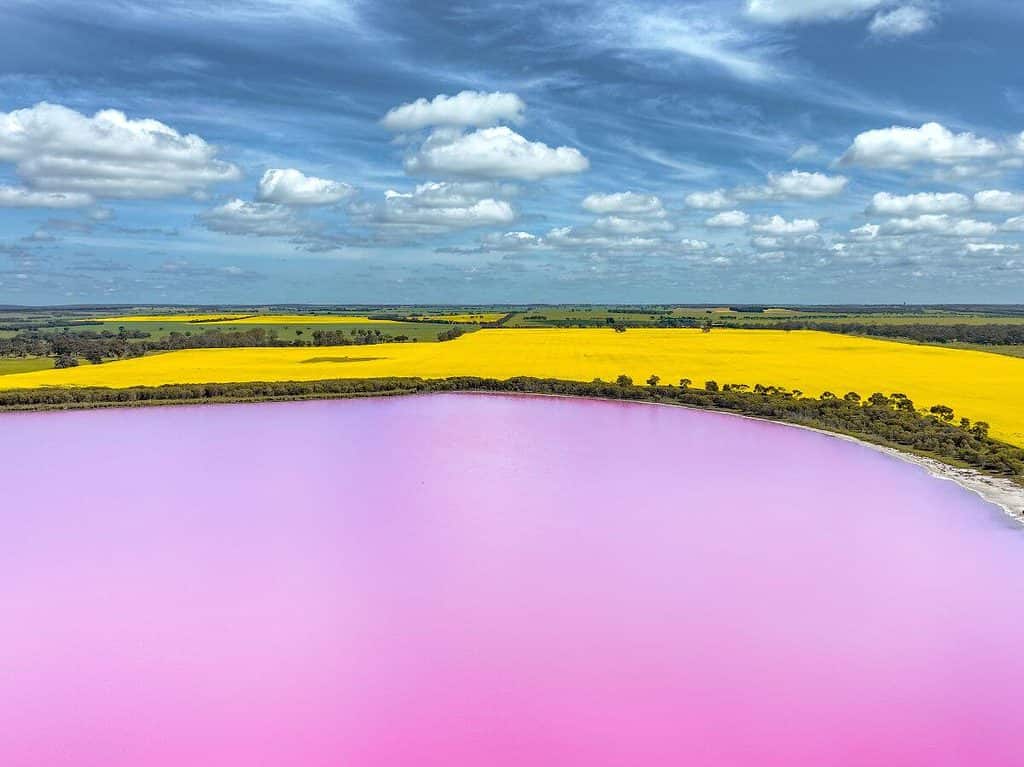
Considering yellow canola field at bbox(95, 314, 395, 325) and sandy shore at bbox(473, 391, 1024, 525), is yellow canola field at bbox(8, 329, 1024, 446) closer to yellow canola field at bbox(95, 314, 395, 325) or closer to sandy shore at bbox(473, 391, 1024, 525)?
sandy shore at bbox(473, 391, 1024, 525)

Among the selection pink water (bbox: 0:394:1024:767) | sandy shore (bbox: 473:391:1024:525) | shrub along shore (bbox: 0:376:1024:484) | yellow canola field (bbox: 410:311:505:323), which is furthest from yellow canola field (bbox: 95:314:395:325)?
sandy shore (bbox: 473:391:1024:525)

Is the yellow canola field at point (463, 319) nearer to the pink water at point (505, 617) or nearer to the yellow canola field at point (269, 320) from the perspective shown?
the yellow canola field at point (269, 320)

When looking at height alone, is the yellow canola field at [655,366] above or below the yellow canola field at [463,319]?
below

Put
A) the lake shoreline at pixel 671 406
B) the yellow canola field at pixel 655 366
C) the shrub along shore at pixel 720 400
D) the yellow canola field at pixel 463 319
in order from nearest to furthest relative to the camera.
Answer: the lake shoreline at pixel 671 406 → the shrub along shore at pixel 720 400 → the yellow canola field at pixel 655 366 → the yellow canola field at pixel 463 319

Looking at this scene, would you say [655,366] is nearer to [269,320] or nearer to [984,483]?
[984,483]

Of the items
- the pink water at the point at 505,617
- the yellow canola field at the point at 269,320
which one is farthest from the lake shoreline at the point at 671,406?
the yellow canola field at the point at 269,320

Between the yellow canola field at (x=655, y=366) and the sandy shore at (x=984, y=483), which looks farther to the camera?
the yellow canola field at (x=655, y=366)

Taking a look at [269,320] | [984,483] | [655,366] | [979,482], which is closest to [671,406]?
[655,366]
